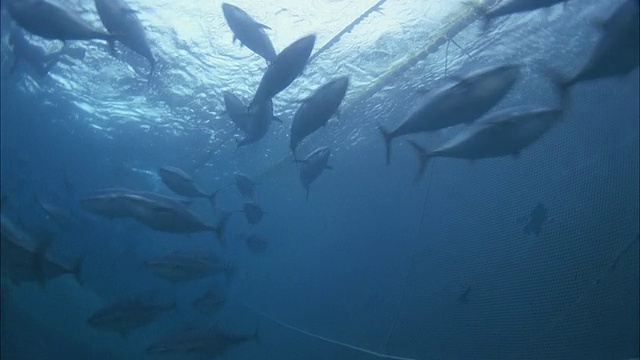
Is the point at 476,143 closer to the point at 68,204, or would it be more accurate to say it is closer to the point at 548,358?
the point at 548,358

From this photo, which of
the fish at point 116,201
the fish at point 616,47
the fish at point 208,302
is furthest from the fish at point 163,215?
the fish at point 208,302

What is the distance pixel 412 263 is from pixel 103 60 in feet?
25.8

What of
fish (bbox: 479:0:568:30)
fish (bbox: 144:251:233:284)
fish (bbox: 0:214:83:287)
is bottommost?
fish (bbox: 144:251:233:284)

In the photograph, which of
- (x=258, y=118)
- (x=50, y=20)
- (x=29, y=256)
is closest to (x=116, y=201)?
(x=29, y=256)

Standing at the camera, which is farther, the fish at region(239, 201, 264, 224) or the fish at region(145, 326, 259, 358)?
the fish at region(239, 201, 264, 224)

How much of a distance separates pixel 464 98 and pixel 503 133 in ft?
1.54

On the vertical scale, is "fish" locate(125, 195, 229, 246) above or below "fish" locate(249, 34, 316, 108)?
below

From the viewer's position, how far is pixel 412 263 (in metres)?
9.85

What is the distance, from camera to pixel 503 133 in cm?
395

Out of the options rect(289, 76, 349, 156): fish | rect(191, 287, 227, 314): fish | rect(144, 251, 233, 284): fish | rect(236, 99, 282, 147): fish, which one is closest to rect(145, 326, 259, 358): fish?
rect(144, 251, 233, 284): fish

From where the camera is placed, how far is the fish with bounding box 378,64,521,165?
148 inches

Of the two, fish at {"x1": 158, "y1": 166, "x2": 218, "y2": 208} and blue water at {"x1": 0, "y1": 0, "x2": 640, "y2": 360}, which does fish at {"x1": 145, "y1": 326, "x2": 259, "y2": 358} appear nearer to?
blue water at {"x1": 0, "y1": 0, "x2": 640, "y2": 360}

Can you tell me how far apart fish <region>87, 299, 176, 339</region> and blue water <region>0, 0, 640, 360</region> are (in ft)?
5.38

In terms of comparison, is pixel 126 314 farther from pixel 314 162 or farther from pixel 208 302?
pixel 314 162
